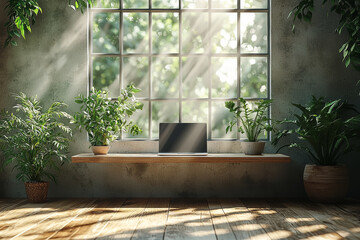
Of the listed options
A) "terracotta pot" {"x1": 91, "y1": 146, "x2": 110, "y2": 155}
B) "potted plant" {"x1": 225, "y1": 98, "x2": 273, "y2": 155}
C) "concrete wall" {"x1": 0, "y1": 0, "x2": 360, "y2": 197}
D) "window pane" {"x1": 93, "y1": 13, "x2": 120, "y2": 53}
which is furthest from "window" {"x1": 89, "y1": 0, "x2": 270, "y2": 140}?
"terracotta pot" {"x1": 91, "y1": 146, "x2": 110, "y2": 155}

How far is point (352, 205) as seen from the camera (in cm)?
386

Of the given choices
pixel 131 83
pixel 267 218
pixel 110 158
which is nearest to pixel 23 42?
pixel 131 83

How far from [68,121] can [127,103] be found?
0.72 metres

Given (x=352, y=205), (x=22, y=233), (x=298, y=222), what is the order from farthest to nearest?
1. (x=352, y=205)
2. (x=298, y=222)
3. (x=22, y=233)

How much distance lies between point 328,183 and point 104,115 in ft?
7.68

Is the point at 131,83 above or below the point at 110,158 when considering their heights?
above

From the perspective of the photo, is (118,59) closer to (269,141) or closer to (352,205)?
(269,141)

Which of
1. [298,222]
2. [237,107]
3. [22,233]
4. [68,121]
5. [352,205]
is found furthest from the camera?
[68,121]

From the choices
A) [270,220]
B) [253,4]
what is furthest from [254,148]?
[253,4]

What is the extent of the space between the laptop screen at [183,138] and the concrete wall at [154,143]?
0.27 meters

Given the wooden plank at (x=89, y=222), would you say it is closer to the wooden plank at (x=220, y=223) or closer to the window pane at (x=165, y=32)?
the wooden plank at (x=220, y=223)

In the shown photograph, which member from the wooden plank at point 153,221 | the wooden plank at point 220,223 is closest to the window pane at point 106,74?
the wooden plank at point 153,221

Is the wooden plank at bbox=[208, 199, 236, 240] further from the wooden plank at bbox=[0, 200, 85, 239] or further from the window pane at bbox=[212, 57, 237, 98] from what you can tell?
the wooden plank at bbox=[0, 200, 85, 239]

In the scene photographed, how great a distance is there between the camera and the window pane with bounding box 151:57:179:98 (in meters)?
4.52
